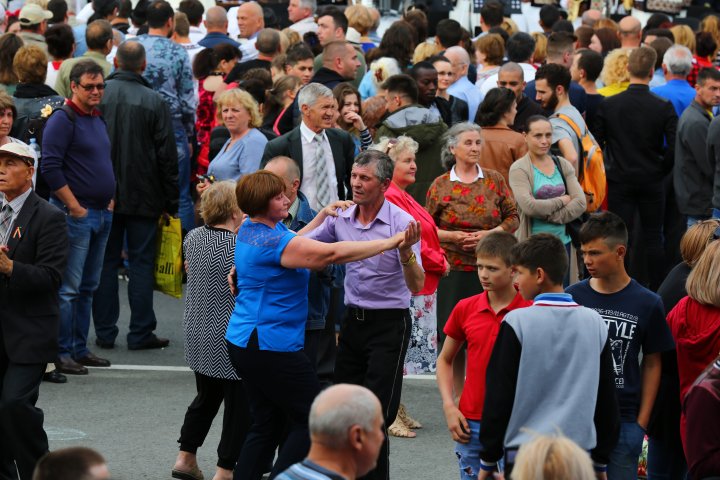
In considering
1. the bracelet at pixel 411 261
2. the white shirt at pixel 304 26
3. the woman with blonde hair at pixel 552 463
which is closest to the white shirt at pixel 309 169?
the bracelet at pixel 411 261

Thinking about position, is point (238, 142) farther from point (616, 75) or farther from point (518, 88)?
point (616, 75)

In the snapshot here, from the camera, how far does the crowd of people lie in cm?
494

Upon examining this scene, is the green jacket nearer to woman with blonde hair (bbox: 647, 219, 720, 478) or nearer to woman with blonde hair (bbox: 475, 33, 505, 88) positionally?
woman with blonde hair (bbox: 475, 33, 505, 88)

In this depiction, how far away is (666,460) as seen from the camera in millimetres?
5969

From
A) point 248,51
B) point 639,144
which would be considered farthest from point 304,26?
point 639,144

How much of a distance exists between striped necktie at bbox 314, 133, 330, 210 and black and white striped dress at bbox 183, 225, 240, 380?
1528 millimetres

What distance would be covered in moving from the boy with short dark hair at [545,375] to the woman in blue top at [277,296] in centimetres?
114

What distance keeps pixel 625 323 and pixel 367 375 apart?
1.47 m

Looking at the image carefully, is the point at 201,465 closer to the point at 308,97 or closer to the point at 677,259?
the point at 308,97

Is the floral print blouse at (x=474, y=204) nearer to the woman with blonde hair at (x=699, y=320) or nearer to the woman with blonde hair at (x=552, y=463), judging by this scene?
the woman with blonde hair at (x=699, y=320)

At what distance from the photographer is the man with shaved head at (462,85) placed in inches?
442


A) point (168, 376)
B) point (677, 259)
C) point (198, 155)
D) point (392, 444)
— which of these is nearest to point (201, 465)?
point (392, 444)

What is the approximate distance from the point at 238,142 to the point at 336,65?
2.07 meters

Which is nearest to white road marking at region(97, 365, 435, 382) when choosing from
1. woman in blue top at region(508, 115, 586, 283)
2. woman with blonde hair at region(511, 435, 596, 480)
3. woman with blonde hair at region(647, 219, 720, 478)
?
woman in blue top at region(508, 115, 586, 283)
